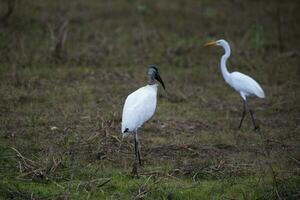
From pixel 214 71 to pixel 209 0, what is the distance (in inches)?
251

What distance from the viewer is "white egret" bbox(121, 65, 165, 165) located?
806 cm

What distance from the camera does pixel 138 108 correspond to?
834 centimetres

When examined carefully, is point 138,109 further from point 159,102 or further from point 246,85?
point 159,102

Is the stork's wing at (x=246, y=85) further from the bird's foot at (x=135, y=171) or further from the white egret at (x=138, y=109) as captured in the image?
the bird's foot at (x=135, y=171)

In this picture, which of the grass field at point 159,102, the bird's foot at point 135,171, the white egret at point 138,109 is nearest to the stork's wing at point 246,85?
the grass field at point 159,102

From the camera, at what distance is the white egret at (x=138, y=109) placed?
26.4 ft

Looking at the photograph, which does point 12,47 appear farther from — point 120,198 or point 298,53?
point 120,198

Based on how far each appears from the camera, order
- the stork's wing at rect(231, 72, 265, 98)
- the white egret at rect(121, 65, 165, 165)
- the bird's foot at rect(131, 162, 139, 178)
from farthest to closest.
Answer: the stork's wing at rect(231, 72, 265, 98) < the white egret at rect(121, 65, 165, 165) < the bird's foot at rect(131, 162, 139, 178)

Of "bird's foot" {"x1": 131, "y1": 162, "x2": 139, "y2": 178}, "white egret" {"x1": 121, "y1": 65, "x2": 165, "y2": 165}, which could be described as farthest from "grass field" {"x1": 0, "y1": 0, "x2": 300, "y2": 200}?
"white egret" {"x1": 121, "y1": 65, "x2": 165, "y2": 165}

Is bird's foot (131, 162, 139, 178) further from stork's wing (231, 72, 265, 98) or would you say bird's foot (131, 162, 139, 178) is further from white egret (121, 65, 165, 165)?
stork's wing (231, 72, 265, 98)

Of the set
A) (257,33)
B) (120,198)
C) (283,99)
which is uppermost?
(257,33)

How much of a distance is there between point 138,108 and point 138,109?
0.03 meters

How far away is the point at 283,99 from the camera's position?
461 inches

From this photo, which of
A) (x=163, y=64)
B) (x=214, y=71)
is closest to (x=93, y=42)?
(x=163, y=64)
